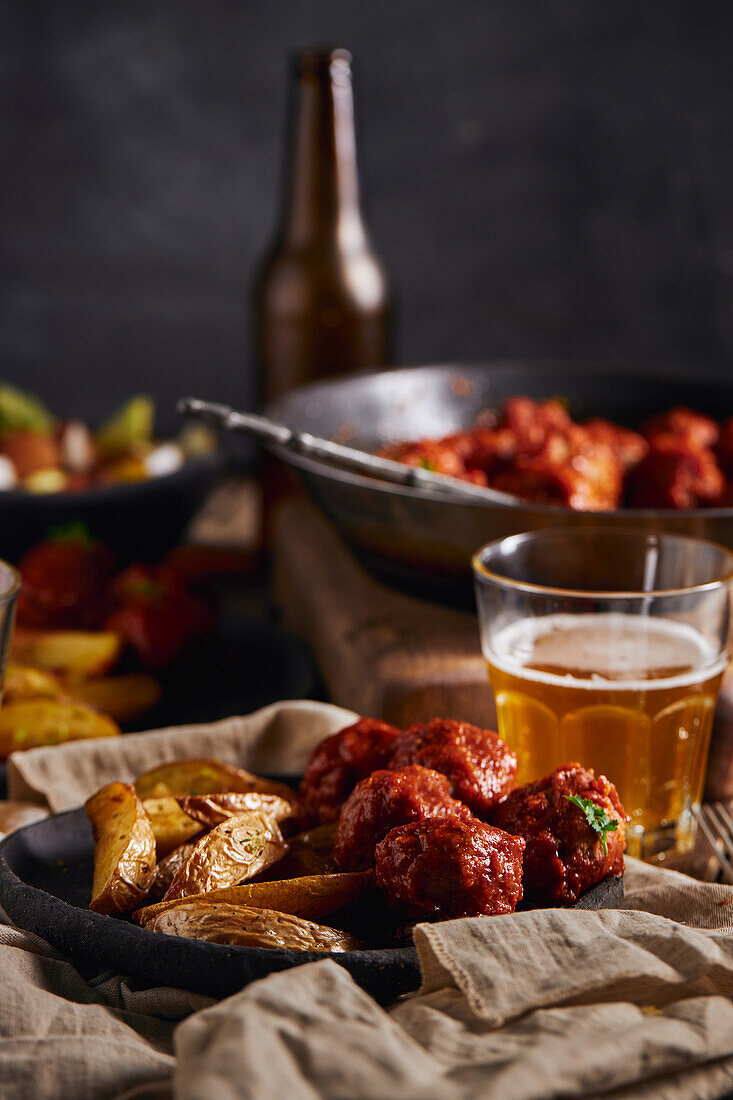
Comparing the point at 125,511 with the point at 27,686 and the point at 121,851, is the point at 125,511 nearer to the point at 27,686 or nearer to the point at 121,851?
the point at 27,686

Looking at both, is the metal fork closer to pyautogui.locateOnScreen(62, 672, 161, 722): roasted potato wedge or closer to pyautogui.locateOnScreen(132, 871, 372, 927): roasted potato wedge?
pyautogui.locateOnScreen(132, 871, 372, 927): roasted potato wedge

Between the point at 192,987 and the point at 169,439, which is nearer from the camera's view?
the point at 192,987

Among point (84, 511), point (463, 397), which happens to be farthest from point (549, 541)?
point (84, 511)

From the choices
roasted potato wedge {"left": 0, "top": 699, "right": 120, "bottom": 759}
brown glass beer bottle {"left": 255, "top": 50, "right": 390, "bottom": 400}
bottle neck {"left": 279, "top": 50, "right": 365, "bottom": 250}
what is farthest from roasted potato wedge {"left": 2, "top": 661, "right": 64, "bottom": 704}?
bottle neck {"left": 279, "top": 50, "right": 365, "bottom": 250}

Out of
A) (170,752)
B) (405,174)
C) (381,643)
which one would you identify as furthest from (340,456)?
(405,174)

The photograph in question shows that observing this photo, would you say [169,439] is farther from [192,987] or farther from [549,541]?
[192,987]
